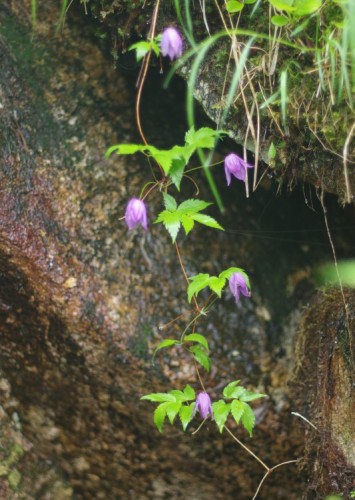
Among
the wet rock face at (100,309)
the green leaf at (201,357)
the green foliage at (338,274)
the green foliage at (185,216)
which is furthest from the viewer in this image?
the wet rock face at (100,309)

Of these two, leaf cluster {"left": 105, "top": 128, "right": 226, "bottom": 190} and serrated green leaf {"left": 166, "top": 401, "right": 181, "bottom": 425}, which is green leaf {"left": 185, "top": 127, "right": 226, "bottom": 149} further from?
serrated green leaf {"left": 166, "top": 401, "right": 181, "bottom": 425}

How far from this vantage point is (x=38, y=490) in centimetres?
249

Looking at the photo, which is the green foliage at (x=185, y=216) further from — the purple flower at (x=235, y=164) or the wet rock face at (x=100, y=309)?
the wet rock face at (x=100, y=309)

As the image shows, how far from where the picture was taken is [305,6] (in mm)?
1786

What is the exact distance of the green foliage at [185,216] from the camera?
1.92 meters

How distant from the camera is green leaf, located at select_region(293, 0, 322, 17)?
1.77 metres

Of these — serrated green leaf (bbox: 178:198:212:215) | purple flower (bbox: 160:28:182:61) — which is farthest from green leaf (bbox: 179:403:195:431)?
purple flower (bbox: 160:28:182:61)

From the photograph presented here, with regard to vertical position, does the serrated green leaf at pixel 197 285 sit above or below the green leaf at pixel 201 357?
above

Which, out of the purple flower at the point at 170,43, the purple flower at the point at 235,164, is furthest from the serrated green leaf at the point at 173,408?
the purple flower at the point at 170,43

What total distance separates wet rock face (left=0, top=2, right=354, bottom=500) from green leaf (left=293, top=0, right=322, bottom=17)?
3.25ft

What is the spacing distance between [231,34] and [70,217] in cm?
93

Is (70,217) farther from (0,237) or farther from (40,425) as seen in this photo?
(40,425)

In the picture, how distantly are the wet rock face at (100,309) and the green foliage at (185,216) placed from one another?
2.02 ft

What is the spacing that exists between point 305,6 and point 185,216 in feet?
2.17
